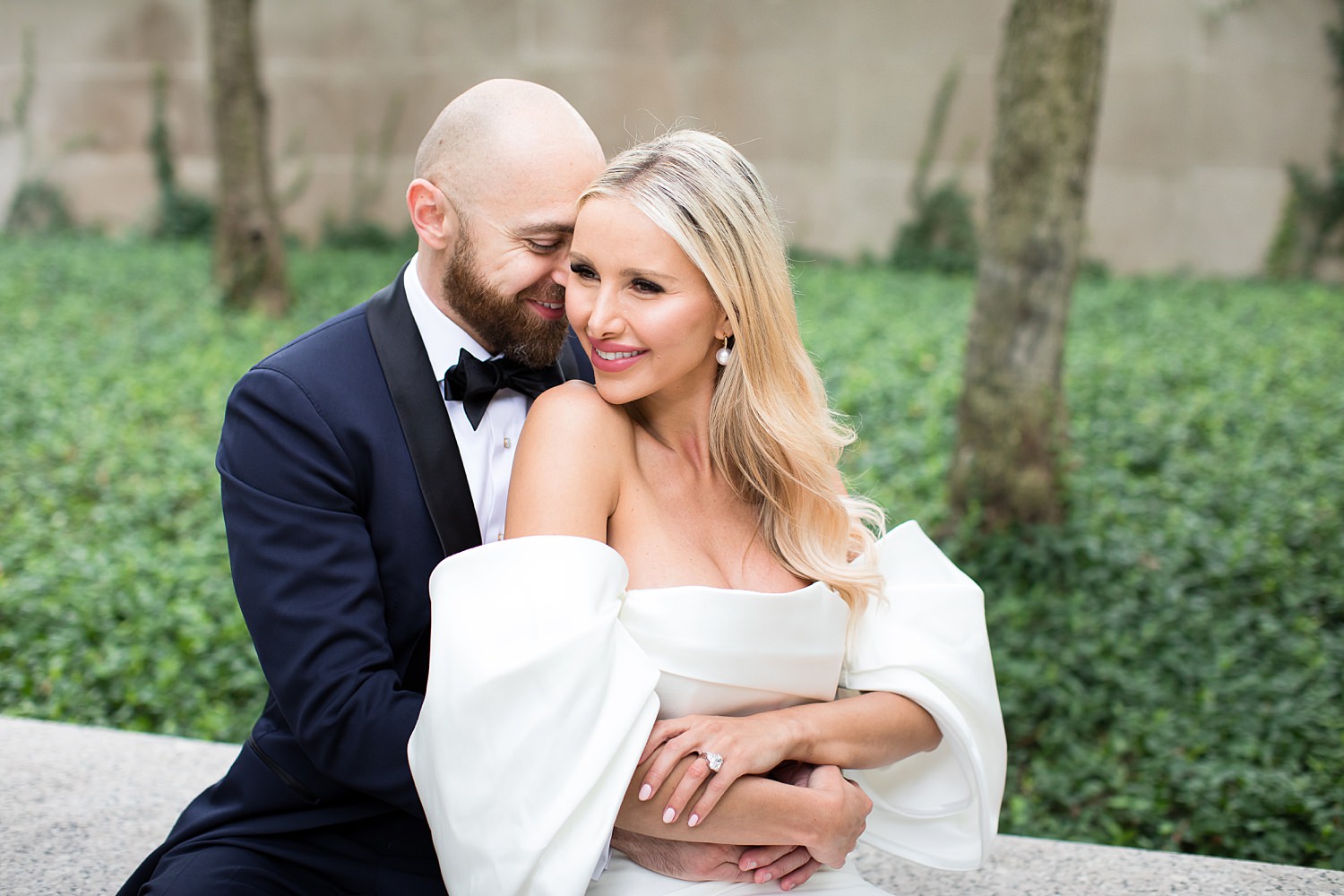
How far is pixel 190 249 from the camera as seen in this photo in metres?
12.4

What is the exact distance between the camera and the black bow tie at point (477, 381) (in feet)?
7.50

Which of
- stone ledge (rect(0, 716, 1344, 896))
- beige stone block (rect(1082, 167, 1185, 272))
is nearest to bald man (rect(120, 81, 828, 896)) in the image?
stone ledge (rect(0, 716, 1344, 896))

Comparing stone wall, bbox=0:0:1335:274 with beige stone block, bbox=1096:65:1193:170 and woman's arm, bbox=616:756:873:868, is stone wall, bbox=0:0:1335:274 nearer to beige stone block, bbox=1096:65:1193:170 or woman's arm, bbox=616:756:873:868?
beige stone block, bbox=1096:65:1193:170

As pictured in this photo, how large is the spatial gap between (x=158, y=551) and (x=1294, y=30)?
11635mm

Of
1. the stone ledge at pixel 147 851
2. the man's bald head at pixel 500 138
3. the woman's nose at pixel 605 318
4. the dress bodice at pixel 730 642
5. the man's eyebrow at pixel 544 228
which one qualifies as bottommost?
the stone ledge at pixel 147 851

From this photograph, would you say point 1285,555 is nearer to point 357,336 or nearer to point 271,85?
point 357,336

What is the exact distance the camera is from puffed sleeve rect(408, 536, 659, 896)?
5.99ft

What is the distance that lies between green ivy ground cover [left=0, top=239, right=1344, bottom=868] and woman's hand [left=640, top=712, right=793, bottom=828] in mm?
2210

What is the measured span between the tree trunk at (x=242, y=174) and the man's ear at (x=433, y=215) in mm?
7304

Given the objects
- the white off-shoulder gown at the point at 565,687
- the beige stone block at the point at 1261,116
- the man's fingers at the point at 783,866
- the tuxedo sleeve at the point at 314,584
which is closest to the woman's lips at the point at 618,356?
the white off-shoulder gown at the point at 565,687

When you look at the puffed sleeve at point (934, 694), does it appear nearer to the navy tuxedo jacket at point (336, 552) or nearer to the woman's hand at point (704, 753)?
the woman's hand at point (704, 753)

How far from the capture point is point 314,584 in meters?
2.08

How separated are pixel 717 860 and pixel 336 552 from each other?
35.3 inches

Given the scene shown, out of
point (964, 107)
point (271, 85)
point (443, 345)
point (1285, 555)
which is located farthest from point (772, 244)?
point (271, 85)
